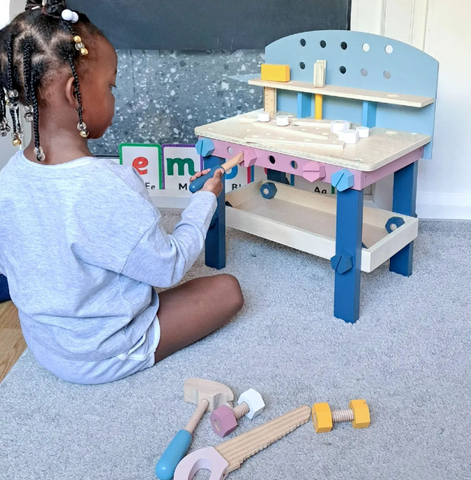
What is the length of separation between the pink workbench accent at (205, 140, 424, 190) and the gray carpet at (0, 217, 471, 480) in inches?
12.0

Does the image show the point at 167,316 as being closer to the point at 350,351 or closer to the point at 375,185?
the point at 350,351

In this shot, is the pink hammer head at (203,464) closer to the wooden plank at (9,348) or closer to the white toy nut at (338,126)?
the wooden plank at (9,348)

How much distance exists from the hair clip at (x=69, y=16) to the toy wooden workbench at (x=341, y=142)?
1.79ft

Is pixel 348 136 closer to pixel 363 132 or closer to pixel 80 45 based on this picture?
pixel 363 132

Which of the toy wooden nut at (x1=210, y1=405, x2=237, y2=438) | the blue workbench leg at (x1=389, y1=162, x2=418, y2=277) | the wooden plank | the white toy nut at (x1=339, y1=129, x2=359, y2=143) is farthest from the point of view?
the blue workbench leg at (x1=389, y1=162, x2=418, y2=277)

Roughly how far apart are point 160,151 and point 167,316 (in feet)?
2.82

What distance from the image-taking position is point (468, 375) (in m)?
1.16

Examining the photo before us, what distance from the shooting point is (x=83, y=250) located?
986mm

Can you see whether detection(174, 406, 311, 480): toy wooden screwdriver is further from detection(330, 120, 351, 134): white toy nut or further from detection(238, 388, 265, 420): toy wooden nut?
detection(330, 120, 351, 134): white toy nut

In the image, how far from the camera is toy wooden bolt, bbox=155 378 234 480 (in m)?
0.93

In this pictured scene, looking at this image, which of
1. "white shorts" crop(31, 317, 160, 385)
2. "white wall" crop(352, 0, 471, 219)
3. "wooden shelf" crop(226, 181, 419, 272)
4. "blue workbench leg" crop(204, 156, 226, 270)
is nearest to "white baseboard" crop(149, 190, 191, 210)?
"wooden shelf" crop(226, 181, 419, 272)

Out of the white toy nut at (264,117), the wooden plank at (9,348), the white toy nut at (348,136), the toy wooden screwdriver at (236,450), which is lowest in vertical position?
the wooden plank at (9,348)

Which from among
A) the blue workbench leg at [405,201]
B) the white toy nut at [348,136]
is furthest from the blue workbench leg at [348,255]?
the blue workbench leg at [405,201]

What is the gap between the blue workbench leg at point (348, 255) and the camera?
1264mm
